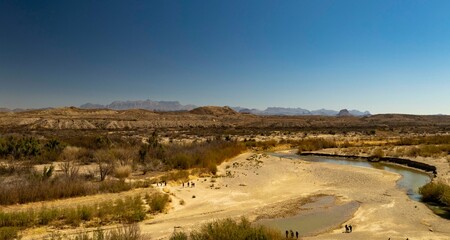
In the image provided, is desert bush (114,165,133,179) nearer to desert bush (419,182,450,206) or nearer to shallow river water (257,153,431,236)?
shallow river water (257,153,431,236)

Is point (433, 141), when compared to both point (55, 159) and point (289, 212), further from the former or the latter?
point (55, 159)

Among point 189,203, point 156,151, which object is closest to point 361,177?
point 189,203

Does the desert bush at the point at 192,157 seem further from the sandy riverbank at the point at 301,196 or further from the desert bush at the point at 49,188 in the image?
the desert bush at the point at 49,188

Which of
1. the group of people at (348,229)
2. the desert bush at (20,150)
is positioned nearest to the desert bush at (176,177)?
the group of people at (348,229)

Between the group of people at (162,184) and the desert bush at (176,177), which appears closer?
the group of people at (162,184)

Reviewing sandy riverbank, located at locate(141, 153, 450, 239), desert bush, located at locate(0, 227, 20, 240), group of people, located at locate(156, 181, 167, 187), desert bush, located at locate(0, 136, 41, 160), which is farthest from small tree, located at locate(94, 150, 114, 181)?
desert bush, located at locate(0, 227, 20, 240)

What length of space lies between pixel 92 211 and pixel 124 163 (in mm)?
11542

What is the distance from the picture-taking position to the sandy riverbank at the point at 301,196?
13.3 m

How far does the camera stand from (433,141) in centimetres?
4719

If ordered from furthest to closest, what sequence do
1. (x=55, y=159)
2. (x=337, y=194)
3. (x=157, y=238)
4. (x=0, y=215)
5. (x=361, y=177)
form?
(x=55, y=159)
(x=361, y=177)
(x=337, y=194)
(x=0, y=215)
(x=157, y=238)

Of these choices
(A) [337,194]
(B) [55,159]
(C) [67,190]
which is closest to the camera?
(C) [67,190]

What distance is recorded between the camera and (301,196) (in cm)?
1961

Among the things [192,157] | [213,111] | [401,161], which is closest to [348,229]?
[192,157]

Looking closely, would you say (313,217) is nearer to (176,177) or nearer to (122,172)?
(176,177)
